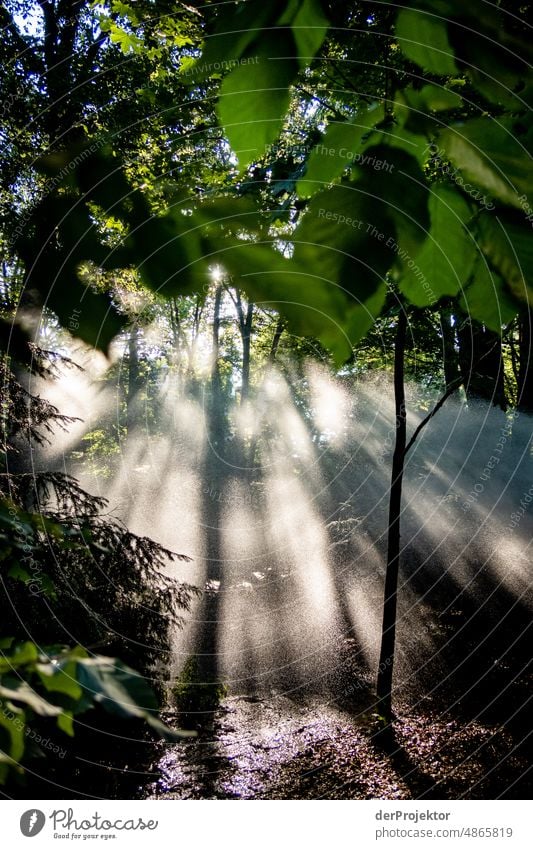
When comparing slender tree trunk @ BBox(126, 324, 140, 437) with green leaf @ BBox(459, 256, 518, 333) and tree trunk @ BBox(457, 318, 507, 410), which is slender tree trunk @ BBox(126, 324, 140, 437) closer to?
tree trunk @ BBox(457, 318, 507, 410)

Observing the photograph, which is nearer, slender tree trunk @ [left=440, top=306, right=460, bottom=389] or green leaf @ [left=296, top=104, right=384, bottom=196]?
green leaf @ [left=296, top=104, right=384, bottom=196]

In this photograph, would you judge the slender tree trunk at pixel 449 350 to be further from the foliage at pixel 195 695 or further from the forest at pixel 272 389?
the foliage at pixel 195 695

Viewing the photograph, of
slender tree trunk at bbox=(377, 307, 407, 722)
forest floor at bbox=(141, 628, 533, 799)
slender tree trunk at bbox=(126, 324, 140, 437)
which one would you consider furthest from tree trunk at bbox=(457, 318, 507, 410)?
slender tree trunk at bbox=(126, 324, 140, 437)

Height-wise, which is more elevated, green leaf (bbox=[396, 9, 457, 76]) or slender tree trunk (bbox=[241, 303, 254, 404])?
slender tree trunk (bbox=[241, 303, 254, 404])

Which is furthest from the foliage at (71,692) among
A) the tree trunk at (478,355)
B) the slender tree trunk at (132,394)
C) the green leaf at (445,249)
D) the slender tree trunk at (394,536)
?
the slender tree trunk at (132,394)

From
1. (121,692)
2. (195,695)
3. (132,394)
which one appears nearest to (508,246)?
(121,692)

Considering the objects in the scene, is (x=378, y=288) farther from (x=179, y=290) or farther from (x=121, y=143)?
(x=121, y=143)

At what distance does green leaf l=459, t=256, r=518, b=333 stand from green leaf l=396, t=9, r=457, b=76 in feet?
0.56

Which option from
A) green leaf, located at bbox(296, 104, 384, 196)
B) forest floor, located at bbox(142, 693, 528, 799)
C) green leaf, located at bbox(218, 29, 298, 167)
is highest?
green leaf, located at bbox(218, 29, 298, 167)

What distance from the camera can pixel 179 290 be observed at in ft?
1.23

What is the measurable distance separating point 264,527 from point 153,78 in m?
8.58

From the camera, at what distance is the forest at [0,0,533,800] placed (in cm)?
38

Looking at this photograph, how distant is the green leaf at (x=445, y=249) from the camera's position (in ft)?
1.26

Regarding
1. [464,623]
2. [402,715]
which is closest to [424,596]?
[464,623]
